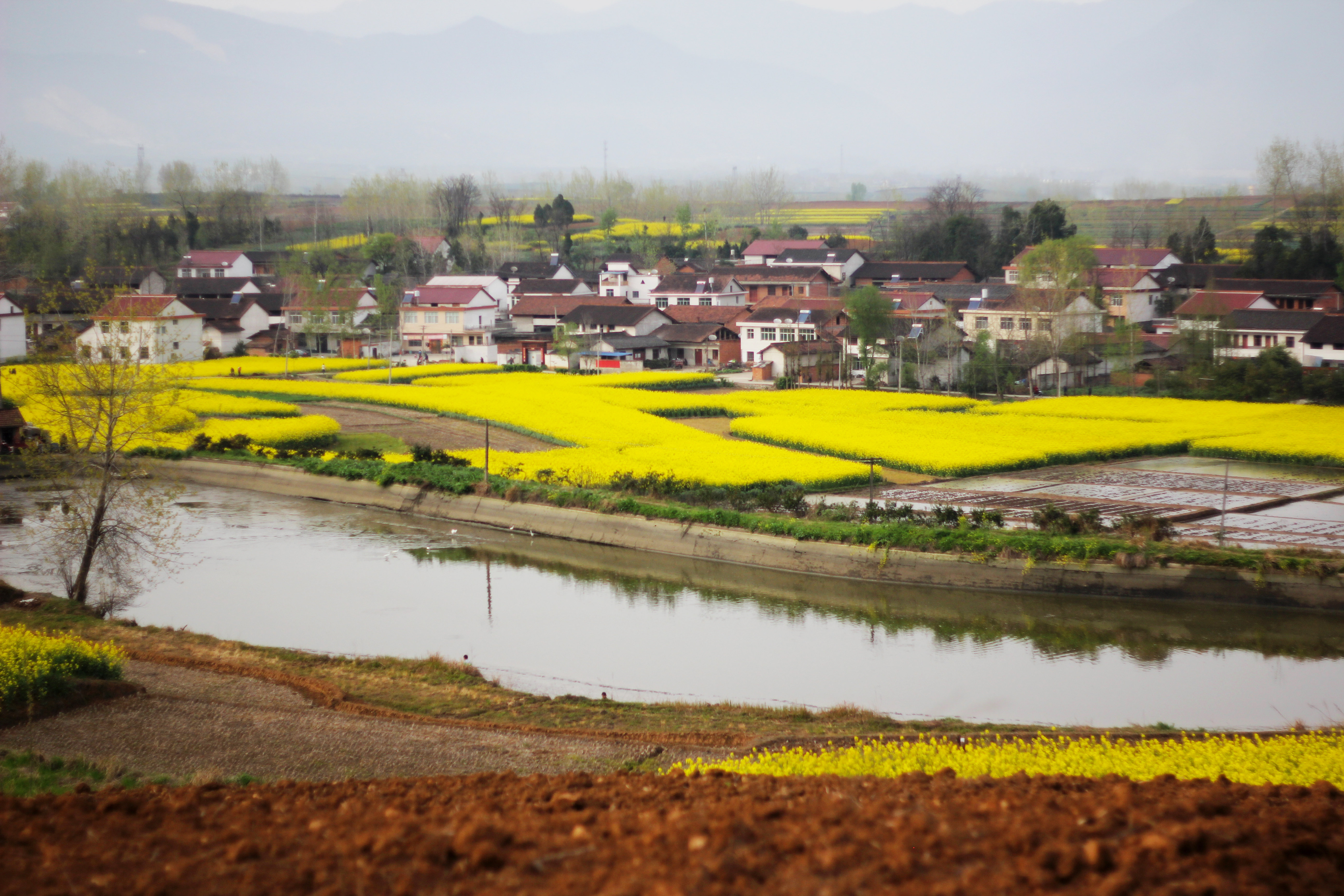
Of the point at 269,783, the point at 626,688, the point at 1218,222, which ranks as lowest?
the point at 626,688

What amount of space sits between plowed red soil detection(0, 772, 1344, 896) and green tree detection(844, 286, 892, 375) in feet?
117

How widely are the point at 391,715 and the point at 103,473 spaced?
26.2ft

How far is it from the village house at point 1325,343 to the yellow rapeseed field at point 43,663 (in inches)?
1391

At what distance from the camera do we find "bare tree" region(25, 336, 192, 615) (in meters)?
15.5

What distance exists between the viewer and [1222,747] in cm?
938

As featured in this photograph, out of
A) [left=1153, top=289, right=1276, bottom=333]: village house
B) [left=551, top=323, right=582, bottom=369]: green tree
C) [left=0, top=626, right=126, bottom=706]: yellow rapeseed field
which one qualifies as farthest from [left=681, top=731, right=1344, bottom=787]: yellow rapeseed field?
[left=551, top=323, right=582, bottom=369]: green tree

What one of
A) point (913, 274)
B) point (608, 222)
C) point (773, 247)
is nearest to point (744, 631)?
point (913, 274)

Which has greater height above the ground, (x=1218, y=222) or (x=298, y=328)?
(x=1218, y=222)

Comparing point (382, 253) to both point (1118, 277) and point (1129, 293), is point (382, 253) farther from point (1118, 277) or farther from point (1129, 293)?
point (1129, 293)

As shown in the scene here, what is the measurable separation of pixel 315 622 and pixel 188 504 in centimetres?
948

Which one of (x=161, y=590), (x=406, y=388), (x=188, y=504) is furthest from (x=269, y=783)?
(x=406, y=388)

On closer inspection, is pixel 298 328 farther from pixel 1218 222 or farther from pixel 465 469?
pixel 1218 222

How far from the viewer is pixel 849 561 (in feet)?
57.7

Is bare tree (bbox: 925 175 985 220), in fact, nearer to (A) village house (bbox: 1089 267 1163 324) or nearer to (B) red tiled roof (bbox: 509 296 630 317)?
(A) village house (bbox: 1089 267 1163 324)
